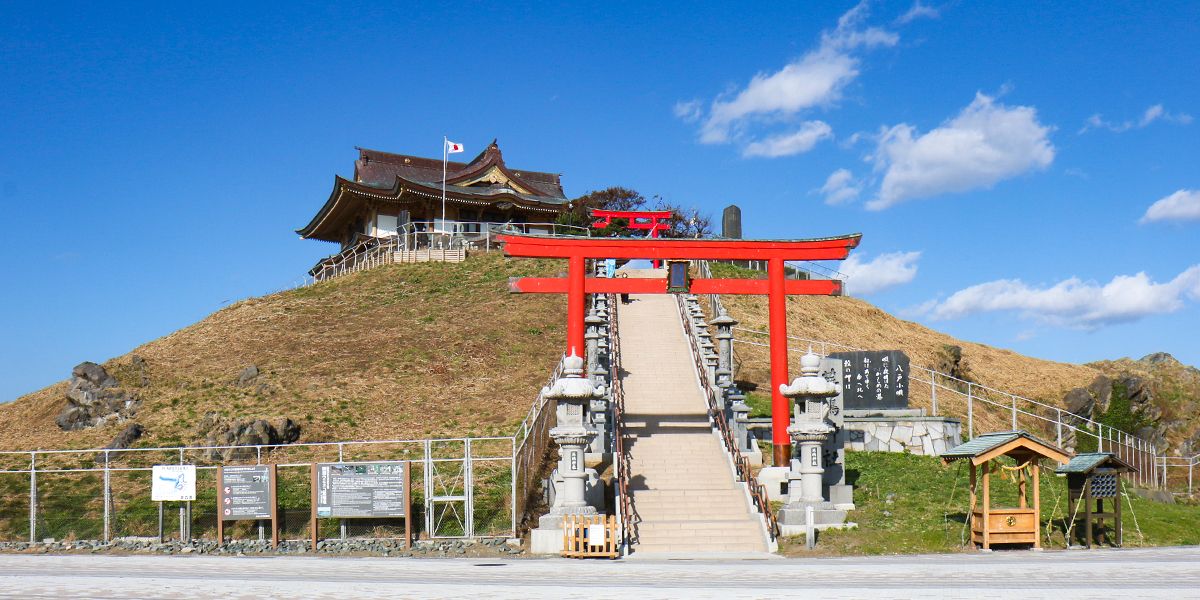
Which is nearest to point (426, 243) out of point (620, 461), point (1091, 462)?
point (620, 461)

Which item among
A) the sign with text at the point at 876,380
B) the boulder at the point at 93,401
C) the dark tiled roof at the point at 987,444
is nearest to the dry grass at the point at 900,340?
the sign with text at the point at 876,380

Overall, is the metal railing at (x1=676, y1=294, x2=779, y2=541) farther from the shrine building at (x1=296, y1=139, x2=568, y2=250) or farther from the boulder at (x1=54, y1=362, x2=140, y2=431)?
the shrine building at (x1=296, y1=139, x2=568, y2=250)

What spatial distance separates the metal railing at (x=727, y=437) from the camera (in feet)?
64.0

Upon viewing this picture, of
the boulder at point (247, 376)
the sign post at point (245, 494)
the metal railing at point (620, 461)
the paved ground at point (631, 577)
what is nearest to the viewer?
the paved ground at point (631, 577)

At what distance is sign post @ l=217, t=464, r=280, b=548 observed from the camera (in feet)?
67.7

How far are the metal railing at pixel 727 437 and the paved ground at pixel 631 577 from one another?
6.97 feet

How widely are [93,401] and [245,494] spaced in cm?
1730

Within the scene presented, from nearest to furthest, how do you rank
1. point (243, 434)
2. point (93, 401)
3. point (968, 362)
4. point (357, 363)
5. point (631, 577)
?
1. point (631, 577)
2. point (243, 434)
3. point (93, 401)
4. point (357, 363)
5. point (968, 362)

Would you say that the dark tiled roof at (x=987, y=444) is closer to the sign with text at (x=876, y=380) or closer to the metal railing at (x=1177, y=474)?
the sign with text at (x=876, y=380)

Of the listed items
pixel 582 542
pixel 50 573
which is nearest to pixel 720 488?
pixel 582 542

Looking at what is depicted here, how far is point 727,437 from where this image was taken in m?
23.3

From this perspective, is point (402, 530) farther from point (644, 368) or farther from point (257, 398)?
point (257, 398)

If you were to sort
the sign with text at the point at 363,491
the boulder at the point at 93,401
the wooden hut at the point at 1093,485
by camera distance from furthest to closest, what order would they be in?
the boulder at the point at 93,401 → the sign with text at the point at 363,491 → the wooden hut at the point at 1093,485

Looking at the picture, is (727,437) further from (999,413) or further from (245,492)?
(999,413)
